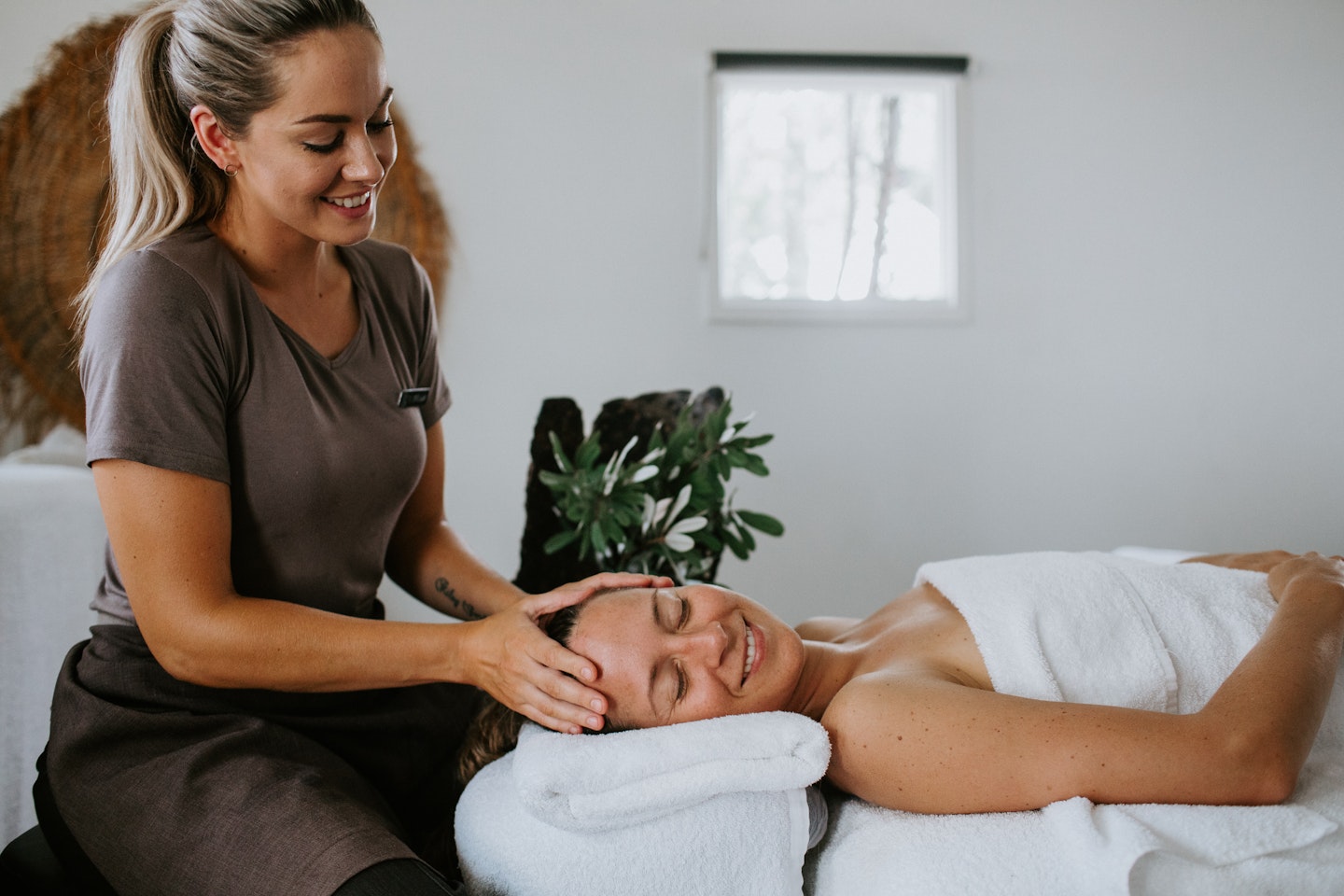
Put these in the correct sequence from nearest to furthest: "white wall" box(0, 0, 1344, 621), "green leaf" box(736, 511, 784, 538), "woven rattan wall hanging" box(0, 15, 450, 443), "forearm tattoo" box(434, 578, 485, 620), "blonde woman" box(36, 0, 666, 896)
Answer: "blonde woman" box(36, 0, 666, 896), "forearm tattoo" box(434, 578, 485, 620), "green leaf" box(736, 511, 784, 538), "woven rattan wall hanging" box(0, 15, 450, 443), "white wall" box(0, 0, 1344, 621)

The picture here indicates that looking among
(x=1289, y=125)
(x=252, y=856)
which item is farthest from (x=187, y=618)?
(x=1289, y=125)

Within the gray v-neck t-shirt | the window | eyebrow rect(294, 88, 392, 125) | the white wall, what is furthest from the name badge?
the window

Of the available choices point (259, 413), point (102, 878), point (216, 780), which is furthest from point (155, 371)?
point (102, 878)

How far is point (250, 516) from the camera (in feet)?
3.80

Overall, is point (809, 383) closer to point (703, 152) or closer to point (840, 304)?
point (840, 304)

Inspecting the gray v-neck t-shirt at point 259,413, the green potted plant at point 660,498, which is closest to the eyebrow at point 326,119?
the gray v-neck t-shirt at point 259,413

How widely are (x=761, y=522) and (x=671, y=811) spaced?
38.0 inches

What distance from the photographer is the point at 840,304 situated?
300 centimetres

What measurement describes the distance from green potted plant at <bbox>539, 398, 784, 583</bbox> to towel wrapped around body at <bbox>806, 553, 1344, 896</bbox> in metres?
0.56

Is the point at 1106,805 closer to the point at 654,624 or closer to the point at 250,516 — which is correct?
the point at 654,624

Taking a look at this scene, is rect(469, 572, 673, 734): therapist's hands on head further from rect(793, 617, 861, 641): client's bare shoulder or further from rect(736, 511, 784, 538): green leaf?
rect(736, 511, 784, 538): green leaf

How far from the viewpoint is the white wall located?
2.89 metres

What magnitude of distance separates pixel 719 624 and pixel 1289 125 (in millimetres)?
2925

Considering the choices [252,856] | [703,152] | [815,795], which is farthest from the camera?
[703,152]
